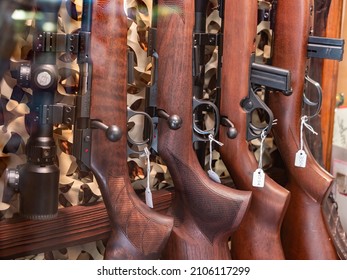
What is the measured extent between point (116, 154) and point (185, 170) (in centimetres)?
15

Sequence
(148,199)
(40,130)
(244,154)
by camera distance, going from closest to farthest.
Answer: (40,130) → (148,199) → (244,154)

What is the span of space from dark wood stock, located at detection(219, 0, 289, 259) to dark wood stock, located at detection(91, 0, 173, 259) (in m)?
0.21

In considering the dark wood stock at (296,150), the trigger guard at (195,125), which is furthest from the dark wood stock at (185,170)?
the dark wood stock at (296,150)

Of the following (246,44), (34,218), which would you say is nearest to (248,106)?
(246,44)

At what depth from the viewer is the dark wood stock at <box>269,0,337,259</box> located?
3.55ft

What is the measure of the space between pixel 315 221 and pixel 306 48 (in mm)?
335

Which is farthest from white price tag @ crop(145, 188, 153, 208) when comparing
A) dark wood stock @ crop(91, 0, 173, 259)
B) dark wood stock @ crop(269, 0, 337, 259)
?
dark wood stock @ crop(269, 0, 337, 259)

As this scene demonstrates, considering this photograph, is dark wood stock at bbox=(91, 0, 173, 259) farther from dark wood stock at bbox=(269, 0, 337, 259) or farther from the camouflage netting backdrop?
dark wood stock at bbox=(269, 0, 337, 259)

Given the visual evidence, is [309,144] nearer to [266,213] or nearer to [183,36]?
[266,213]

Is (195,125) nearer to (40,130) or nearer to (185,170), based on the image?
(185,170)

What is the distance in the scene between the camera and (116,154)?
86cm

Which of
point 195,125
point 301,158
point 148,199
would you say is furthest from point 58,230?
point 301,158

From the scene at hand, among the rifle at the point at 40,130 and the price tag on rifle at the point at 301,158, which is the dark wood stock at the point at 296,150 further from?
the rifle at the point at 40,130

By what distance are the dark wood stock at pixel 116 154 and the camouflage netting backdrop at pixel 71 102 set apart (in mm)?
62
